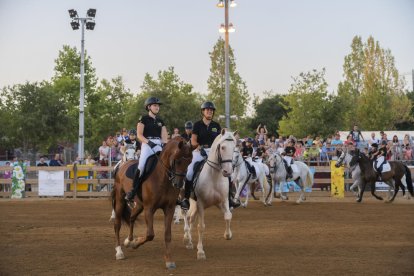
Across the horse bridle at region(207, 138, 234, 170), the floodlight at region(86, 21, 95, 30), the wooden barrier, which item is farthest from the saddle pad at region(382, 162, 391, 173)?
the floodlight at region(86, 21, 95, 30)

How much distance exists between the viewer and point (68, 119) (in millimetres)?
48875

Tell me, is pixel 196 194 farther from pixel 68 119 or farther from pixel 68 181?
pixel 68 119

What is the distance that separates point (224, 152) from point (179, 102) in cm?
4646

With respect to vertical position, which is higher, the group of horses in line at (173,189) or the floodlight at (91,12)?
the floodlight at (91,12)

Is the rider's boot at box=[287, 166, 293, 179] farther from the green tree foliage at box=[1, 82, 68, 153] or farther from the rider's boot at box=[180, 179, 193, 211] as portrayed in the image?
the green tree foliage at box=[1, 82, 68, 153]

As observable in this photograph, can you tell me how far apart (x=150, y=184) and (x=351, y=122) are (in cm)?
5253

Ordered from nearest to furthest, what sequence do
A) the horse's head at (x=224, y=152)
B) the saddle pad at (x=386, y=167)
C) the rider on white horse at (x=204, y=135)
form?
the horse's head at (x=224, y=152) → the rider on white horse at (x=204, y=135) → the saddle pad at (x=386, y=167)

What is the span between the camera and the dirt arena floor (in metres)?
9.16

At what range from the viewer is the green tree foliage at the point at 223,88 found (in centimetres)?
5256

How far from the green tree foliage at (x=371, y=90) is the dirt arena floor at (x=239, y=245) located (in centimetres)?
3984

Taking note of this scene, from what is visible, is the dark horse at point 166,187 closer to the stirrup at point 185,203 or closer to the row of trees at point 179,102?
the stirrup at point 185,203

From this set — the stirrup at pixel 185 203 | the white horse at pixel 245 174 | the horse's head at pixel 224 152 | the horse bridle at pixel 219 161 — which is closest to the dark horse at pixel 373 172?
the white horse at pixel 245 174

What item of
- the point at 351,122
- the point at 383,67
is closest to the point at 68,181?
the point at 351,122

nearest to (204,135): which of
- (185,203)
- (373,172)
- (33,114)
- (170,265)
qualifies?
(185,203)
